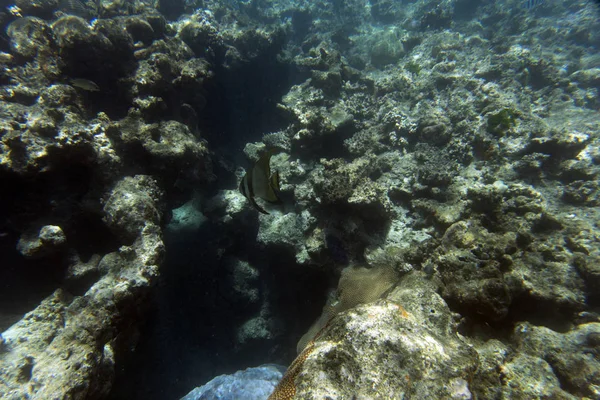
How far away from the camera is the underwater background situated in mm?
2631

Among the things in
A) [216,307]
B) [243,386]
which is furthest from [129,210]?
[243,386]

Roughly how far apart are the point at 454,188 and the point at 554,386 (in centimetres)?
332

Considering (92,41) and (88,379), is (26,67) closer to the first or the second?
(92,41)

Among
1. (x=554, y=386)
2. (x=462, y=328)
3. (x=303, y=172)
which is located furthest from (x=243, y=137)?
(x=554, y=386)

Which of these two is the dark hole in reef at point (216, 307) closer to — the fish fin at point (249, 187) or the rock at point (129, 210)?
the rock at point (129, 210)

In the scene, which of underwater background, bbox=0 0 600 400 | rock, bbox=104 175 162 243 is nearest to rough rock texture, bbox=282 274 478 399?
underwater background, bbox=0 0 600 400

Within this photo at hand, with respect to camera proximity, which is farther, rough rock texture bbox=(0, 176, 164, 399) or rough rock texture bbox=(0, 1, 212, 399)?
rough rock texture bbox=(0, 1, 212, 399)

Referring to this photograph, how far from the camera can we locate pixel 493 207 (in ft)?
14.2

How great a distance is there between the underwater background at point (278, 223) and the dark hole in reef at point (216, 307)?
0.14ft

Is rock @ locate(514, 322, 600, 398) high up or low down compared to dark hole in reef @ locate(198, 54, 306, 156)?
down

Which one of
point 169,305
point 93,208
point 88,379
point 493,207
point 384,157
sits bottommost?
point 169,305

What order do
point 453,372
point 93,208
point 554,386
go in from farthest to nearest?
point 93,208 → point 554,386 → point 453,372

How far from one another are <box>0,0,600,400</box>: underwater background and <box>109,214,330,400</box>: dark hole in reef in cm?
4

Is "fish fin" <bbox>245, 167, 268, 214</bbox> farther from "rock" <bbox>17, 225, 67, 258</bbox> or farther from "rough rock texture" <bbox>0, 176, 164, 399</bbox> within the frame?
"rock" <bbox>17, 225, 67, 258</bbox>
